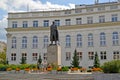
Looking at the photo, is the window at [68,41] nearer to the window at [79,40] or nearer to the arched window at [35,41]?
the window at [79,40]

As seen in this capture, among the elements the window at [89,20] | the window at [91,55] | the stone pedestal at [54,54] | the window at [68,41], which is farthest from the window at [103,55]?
the stone pedestal at [54,54]

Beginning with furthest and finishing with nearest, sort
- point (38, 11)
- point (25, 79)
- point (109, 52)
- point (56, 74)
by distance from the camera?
1. point (38, 11)
2. point (109, 52)
3. point (56, 74)
4. point (25, 79)

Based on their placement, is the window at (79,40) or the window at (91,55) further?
the window at (79,40)

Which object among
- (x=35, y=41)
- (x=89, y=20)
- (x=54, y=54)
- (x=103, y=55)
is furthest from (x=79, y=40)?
(x=54, y=54)

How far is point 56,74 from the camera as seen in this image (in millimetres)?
25234

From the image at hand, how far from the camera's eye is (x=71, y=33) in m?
53.9

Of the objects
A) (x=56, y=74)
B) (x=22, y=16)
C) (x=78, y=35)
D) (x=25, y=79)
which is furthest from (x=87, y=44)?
A: (x=25, y=79)

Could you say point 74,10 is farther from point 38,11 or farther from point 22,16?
point 22,16

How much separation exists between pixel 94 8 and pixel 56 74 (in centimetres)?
2926

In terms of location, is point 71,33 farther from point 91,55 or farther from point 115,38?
point 115,38

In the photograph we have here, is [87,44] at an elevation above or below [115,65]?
above

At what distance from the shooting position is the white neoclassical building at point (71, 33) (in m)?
50.2

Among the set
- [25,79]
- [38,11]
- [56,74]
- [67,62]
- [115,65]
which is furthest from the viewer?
[38,11]

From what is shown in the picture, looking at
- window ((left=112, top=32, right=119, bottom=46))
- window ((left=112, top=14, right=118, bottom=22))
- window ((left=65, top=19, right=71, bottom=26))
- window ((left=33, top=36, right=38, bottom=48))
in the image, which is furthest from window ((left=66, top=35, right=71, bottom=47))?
window ((left=112, top=14, right=118, bottom=22))
